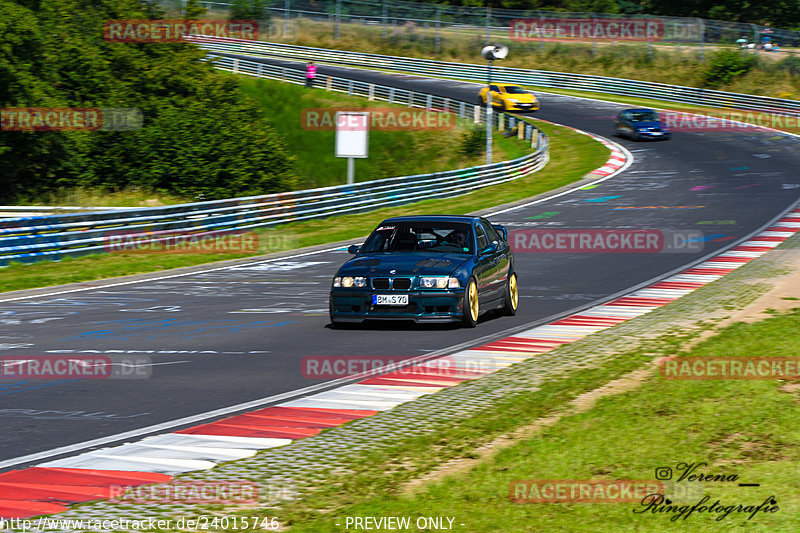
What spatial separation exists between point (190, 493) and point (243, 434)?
5.01 ft

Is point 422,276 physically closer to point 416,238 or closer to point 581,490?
point 416,238

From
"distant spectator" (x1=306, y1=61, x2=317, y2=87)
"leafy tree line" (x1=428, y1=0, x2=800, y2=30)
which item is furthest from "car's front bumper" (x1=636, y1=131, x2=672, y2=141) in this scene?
"leafy tree line" (x1=428, y1=0, x2=800, y2=30)

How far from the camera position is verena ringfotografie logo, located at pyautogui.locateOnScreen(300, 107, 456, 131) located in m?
49.7

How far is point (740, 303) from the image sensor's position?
1341 cm

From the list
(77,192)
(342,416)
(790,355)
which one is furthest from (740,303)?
(77,192)

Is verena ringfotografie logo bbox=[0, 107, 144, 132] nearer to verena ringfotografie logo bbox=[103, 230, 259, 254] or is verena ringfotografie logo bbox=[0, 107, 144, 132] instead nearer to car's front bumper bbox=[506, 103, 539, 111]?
verena ringfotografie logo bbox=[103, 230, 259, 254]

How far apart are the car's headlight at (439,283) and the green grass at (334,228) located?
29.3 ft

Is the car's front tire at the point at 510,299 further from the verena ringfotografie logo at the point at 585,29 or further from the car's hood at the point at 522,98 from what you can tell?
the verena ringfotografie logo at the point at 585,29

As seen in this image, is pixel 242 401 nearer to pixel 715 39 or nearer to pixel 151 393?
pixel 151 393

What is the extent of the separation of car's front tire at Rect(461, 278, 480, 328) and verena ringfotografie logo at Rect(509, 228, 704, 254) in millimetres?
9797

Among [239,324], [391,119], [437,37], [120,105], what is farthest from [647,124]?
[239,324]

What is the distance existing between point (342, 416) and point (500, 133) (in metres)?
42.4

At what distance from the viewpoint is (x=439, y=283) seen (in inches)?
468

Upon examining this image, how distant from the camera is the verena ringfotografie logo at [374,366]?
9.48 metres
